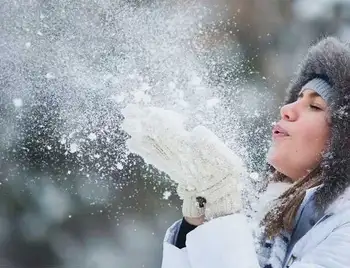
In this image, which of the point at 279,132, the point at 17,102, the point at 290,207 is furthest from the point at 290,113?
the point at 17,102

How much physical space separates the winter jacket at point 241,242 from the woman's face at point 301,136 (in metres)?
0.08

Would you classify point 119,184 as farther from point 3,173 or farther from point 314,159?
point 314,159

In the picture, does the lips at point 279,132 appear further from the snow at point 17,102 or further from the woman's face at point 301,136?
the snow at point 17,102

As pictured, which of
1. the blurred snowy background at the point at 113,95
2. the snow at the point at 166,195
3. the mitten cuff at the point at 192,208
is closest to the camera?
the mitten cuff at the point at 192,208

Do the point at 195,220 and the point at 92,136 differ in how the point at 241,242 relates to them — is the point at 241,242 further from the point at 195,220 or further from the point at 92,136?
the point at 92,136

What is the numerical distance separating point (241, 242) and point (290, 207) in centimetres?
13

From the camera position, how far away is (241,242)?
74 cm

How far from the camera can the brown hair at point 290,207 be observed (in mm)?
822

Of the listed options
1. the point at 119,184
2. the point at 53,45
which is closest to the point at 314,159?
the point at 53,45

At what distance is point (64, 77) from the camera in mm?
1713

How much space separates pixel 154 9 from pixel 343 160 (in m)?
1.31

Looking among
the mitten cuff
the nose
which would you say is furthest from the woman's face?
the mitten cuff

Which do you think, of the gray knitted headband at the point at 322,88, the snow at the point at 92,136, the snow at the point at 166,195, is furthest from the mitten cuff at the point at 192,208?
the snow at the point at 166,195

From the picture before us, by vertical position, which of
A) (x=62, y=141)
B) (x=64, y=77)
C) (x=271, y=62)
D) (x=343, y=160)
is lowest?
(x=343, y=160)
